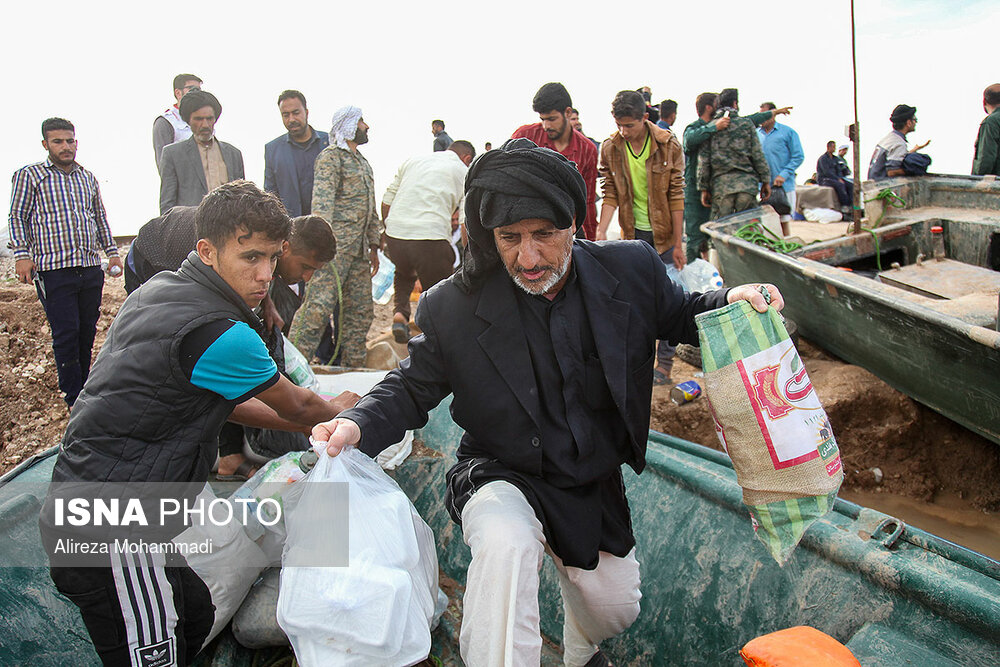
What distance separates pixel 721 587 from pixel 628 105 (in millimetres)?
3448

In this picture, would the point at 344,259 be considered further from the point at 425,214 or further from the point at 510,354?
the point at 510,354

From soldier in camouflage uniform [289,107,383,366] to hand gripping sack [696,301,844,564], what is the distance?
319cm

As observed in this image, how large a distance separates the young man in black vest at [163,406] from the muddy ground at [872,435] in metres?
3.22

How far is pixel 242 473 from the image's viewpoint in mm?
2789

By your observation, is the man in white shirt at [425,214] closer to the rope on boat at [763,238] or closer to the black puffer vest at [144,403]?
the rope on boat at [763,238]

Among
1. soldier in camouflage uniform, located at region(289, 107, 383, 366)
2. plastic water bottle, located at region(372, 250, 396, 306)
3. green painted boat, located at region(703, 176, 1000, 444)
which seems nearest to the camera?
green painted boat, located at region(703, 176, 1000, 444)

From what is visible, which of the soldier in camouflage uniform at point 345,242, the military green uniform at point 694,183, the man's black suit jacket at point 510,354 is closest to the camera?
the man's black suit jacket at point 510,354

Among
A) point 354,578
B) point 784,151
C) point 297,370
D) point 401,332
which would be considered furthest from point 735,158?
point 354,578

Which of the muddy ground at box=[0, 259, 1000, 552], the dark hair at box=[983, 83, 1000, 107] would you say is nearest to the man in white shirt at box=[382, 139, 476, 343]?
the muddy ground at box=[0, 259, 1000, 552]

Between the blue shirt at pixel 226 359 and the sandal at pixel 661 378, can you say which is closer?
the blue shirt at pixel 226 359

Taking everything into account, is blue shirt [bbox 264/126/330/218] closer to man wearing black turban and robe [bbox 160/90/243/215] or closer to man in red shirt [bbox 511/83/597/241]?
man wearing black turban and robe [bbox 160/90/243/215]

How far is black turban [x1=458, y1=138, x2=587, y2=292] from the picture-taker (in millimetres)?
1609

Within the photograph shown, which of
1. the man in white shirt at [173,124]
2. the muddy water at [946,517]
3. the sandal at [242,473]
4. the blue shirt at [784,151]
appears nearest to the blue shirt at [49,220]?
the man in white shirt at [173,124]

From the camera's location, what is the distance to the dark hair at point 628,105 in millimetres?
4586
